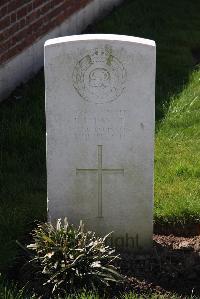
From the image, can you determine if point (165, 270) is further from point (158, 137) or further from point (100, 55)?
point (158, 137)

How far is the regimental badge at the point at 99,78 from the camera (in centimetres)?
477

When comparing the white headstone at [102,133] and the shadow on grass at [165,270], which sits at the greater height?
the white headstone at [102,133]

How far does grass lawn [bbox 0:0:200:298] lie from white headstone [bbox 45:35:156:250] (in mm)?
441

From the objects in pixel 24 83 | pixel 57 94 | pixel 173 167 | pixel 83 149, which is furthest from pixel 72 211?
pixel 24 83

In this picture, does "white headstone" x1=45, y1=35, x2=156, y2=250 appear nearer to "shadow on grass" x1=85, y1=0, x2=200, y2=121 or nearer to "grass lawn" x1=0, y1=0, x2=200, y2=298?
"grass lawn" x1=0, y1=0, x2=200, y2=298

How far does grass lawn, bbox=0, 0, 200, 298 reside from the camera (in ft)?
18.0

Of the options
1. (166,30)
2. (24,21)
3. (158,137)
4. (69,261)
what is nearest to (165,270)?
(69,261)

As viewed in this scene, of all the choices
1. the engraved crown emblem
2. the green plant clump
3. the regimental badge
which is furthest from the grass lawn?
the engraved crown emblem

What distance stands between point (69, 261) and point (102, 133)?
32.4 inches

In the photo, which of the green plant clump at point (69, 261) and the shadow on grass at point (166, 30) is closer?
the green plant clump at point (69, 261)

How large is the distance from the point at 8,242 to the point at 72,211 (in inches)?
17.7

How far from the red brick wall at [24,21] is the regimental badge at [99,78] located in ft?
9.17

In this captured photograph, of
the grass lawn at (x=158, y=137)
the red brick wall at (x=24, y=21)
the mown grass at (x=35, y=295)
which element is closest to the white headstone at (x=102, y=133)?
the grass lawn at (x=158, y=137)

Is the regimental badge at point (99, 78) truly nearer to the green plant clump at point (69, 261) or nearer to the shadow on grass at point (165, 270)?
the green plant clump at point (69, 261)
